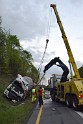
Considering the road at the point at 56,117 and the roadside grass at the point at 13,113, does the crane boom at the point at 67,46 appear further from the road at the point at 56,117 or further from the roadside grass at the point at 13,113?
the road at the point at 56,117

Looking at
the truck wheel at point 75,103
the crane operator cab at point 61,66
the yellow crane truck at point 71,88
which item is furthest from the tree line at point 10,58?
the truck wheel at point 75,103

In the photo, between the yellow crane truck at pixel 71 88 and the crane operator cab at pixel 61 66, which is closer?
the yellow crane truck at pixel 71 88

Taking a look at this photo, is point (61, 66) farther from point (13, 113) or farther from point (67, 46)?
point (13, 113)

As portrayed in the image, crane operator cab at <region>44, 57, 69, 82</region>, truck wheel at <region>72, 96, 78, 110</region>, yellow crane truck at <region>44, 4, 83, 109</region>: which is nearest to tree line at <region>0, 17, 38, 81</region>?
crane operator cab at <region>44, 57, 69, 82</region>

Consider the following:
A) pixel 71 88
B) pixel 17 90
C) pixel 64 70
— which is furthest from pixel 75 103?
pixel 17 90

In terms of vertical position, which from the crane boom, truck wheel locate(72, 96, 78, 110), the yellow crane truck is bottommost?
truck wheel locate(72, 96, 78, 110)

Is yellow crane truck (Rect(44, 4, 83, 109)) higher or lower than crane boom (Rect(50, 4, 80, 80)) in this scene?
lower

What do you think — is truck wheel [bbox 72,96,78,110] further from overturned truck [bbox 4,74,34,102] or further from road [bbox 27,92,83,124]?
overturned truck [bbox 4,74,34,102]

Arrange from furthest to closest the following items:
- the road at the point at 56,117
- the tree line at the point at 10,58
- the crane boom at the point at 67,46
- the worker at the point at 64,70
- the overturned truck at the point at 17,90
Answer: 1. the tree line at the point at 10,58
2. the worker at the point at 64,70
3. the overturned truck at the point at 17,90
4. the crane boom at the point at 67,46
5. the road at the point at 56,117

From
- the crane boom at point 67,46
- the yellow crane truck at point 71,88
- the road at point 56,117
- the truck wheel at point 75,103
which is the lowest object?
the road at point 56,117

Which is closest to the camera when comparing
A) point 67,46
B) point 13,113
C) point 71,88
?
point 13,113

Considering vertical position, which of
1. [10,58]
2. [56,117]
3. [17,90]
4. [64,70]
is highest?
[10,58]

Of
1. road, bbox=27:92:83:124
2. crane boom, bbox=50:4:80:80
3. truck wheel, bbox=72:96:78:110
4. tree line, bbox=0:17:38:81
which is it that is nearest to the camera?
road, bbox=27:92:83:124

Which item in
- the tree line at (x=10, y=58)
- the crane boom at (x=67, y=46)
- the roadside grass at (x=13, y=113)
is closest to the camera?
the roadside grass at (x=13, y=113)
